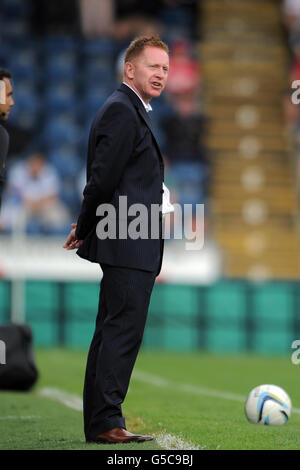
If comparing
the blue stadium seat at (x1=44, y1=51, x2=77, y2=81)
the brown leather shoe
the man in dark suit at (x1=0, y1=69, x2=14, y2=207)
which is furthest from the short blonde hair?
the blue stadium seat at (x1=44, y1=51, x2=77, y2=81)

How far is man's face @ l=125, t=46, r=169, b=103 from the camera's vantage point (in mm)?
5168

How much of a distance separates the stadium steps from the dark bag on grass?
9.12 m

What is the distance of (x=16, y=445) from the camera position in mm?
5348

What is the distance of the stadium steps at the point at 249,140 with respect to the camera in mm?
19219

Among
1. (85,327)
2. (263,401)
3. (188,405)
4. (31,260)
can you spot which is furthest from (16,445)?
(31,260)

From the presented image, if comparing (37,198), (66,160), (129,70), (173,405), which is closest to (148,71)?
(129,70)

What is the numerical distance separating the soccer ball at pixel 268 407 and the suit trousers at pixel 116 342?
1.46m

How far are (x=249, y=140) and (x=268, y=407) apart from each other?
15.4 meters

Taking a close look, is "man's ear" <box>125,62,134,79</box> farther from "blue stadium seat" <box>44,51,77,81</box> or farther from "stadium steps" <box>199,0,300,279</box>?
"blue stadium seat" <box>44,51,77,81</box>

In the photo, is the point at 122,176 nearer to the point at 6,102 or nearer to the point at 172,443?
the point at 172,443

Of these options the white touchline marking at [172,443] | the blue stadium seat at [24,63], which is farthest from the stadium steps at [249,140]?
the white touchline marking at [172,443]

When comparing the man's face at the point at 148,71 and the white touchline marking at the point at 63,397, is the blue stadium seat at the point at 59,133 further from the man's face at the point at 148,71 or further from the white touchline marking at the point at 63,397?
the man's face at the point at 148,71

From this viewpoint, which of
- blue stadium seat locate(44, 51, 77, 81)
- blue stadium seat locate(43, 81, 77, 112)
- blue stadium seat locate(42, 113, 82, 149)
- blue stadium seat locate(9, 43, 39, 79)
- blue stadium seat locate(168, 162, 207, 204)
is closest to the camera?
blue stadium seat locate(168, 162, 207, 204)

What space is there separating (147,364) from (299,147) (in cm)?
855
